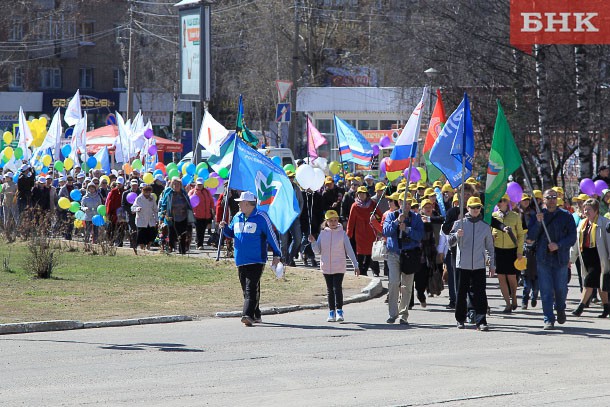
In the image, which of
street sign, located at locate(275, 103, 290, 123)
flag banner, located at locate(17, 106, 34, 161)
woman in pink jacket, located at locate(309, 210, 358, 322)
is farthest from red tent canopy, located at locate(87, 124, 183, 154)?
woman in pink jacket, located at locate(309, 210, 358, 322)

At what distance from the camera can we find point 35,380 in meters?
10.1

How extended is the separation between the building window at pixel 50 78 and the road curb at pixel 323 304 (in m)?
60.1

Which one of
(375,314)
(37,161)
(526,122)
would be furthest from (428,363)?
(37,161)

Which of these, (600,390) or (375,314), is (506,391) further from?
(375,314)

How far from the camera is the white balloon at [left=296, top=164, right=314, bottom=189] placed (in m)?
22.6

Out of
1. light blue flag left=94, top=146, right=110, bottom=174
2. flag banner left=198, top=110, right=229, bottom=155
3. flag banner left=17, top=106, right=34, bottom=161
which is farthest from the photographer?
light blue flag left=94, top=146, right=110, bottom=174

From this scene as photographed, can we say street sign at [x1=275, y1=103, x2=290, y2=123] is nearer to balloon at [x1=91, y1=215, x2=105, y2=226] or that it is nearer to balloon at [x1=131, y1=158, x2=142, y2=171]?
balloon at [x1=131, y1=158, x2=142, y2=171]

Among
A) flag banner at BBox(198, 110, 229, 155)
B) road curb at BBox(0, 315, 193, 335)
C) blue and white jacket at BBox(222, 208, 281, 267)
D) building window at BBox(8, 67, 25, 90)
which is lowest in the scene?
road curb at BBox(0, 315, 193, 335)

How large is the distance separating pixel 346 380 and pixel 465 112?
623cm

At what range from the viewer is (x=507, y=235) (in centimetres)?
1608

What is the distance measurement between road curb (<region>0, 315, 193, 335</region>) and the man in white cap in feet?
3.85

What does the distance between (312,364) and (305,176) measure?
38.3 feet

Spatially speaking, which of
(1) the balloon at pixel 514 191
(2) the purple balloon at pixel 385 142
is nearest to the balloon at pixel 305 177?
(1) the balloon at pixel 514 191

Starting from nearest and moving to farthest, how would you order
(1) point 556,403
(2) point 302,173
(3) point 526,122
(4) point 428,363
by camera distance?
(1) point 556,403 → (4) point 428,363 → (2) point 302,173 → (3) point 526,122
